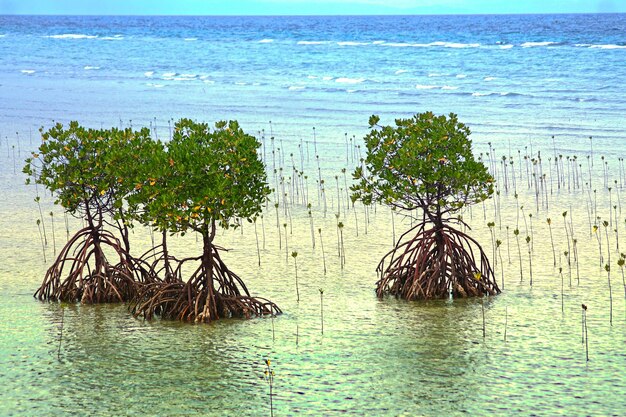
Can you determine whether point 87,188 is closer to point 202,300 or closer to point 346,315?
point 202,300

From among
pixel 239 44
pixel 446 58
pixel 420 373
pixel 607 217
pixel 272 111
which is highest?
pixel 239 44

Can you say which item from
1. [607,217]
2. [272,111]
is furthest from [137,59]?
[607,217]

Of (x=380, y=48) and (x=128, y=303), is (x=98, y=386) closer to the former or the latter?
(x=128, y=303)

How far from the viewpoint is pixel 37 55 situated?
75.1 meters

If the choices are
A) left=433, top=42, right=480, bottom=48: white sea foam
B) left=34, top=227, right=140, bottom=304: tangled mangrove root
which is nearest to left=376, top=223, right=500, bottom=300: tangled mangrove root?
left=34, top=227, right=140, bottom=304: tangled mangrove root

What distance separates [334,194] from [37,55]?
193 feet

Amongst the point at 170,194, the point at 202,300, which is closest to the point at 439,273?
the point at 202,300

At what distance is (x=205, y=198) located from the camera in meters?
11.5

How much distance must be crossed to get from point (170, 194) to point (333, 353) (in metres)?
2.57

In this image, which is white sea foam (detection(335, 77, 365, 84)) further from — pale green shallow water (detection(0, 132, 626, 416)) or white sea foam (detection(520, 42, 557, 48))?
pale green shallow water (detection(0, 132, 626, 416))

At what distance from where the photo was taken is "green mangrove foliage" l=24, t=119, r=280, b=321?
11.6 meters

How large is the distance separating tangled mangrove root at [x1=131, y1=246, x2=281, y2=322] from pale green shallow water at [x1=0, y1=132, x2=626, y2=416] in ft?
0.62

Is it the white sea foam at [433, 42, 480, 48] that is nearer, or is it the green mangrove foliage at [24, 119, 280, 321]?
the green mangrove foliage at [24, 119, 280, 321]

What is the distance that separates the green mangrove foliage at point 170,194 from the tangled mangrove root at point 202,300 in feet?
0.04
